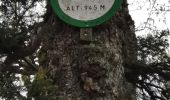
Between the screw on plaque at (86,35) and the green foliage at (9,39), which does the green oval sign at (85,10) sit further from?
the green foliage at (9,39)

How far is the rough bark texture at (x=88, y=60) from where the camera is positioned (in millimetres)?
1975

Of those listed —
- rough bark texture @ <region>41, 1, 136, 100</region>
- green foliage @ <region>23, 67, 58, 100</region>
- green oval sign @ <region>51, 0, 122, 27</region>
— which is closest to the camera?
green foliage @ <region>23, 67, 58, 100</region>

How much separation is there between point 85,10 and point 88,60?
245mm

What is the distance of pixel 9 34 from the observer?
6.58 feet

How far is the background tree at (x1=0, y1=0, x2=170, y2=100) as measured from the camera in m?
1.97

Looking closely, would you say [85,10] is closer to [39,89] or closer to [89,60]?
[89,60]

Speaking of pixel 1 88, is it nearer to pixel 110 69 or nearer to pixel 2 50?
pixel 2 50

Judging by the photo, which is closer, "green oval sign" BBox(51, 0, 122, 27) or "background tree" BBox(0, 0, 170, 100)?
"background tree" BBox(0, 0, 170, 100)

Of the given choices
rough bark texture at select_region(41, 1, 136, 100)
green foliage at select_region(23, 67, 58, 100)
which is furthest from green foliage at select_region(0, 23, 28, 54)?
green foliage at select_region(23, 67, 58, 100)

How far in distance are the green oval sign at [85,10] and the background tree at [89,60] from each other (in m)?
0.04

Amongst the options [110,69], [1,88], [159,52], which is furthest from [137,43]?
[1,88]

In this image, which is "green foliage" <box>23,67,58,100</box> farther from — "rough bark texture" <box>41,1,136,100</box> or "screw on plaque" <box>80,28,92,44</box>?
"screw on plaque" <box>80,28,92,44</box>

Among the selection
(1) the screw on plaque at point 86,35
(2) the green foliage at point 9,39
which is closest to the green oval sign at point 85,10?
(1) the screw on plaque at point 86,35

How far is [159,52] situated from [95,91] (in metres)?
0.61
